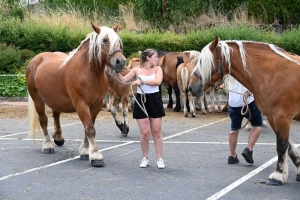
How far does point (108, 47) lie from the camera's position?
803cm

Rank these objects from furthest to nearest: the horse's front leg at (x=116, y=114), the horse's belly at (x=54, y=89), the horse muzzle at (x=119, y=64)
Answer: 1. the horse's front leg at (x=116, y=114)
2. the horse's belly at (x=54, y=89)
3. the horse muzzle at (x=119, y=64)

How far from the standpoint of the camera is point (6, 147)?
10.0 m

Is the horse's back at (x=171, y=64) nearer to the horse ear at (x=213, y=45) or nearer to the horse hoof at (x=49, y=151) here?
the horse hoof at (x=49, y=151)

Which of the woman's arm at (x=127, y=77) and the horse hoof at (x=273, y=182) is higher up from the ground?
the woman's arm at (x=127, y=77)

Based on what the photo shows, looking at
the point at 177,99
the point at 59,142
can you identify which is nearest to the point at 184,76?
the point at 177,99

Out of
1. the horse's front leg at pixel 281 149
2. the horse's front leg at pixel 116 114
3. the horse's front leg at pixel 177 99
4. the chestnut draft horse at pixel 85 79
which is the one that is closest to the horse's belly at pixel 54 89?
the chestnut draft horse at pixel 85 79

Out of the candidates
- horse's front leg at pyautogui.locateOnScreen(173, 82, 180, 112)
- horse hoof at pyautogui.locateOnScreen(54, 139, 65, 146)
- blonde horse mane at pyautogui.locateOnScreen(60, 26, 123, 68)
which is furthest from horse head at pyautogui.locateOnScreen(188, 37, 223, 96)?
horse's front leg at pyautogui.locateOnScreen(173, 82, 180, 112)

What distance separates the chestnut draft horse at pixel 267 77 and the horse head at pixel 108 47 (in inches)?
49.2

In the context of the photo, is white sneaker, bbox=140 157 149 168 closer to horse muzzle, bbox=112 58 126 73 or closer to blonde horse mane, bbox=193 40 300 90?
horse muzzle, bbox=112 58 126 73

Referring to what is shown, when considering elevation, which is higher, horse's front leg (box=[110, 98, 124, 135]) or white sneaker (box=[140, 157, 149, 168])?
white sneaker (box=[140, 157, 149, 168])

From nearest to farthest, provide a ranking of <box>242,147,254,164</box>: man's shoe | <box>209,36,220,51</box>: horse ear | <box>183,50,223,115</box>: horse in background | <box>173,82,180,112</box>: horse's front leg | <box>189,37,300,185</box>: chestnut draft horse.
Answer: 1. <box>189,37,300,185</box>: chestnut draft horse
2. <box>209,36,220,51</box>: horse ear
3. <box>242,147,254,164</box>: man's shoe
4. <box>183,50,223,115</box>: horse in background
5. <box>173,82,180,112</box>: horse's front leg

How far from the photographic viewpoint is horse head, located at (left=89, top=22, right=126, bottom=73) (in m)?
7.78

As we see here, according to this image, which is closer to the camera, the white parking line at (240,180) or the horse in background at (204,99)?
the white parking line at (240,180)

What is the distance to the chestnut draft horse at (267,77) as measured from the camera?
6676 millimetres
